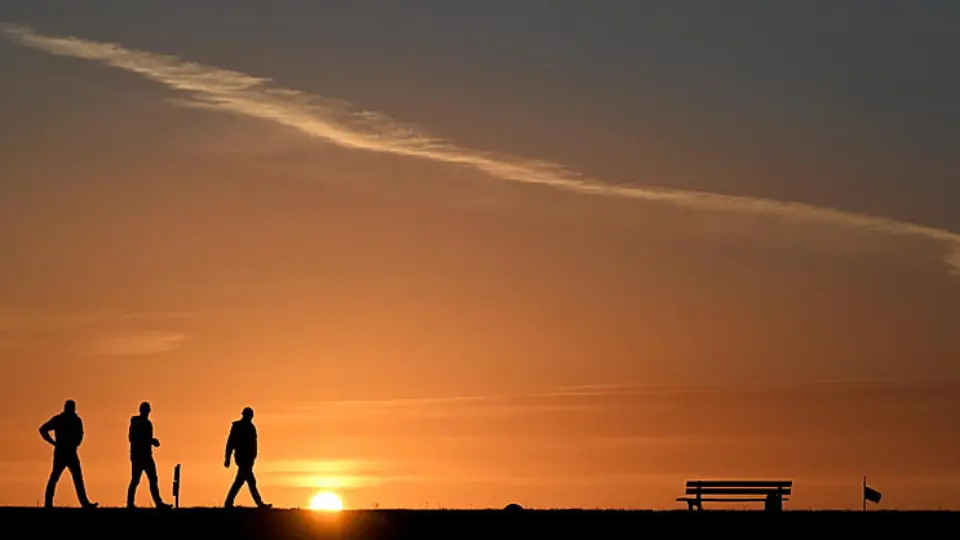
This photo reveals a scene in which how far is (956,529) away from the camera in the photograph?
36531mm

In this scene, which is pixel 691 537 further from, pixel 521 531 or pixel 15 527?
pixel 15 527

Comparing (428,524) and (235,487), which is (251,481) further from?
(428,524)

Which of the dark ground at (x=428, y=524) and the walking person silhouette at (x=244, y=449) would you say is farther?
the walking person silhouette at (x=244, y=449)

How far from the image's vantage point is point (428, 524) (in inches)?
1443

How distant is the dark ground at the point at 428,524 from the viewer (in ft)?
117

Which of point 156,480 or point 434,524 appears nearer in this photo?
point 434,524

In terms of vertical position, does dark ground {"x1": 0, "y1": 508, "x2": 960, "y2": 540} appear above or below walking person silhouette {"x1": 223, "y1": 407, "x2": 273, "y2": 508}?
below

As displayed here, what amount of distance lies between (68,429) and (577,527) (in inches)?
443

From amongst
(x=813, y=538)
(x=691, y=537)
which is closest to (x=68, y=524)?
(x=691, y=537)

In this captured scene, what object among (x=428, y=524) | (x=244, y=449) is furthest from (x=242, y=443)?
(x=428, y=524)

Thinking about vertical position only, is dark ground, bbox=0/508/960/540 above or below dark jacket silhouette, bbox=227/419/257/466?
below

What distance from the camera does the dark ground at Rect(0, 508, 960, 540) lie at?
35.7m

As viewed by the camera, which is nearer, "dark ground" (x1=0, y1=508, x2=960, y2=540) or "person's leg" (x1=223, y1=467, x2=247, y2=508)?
"dark ground" (x1=0, y1=508, x2=960, y2=540)

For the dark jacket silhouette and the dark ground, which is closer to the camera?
the dark ground
